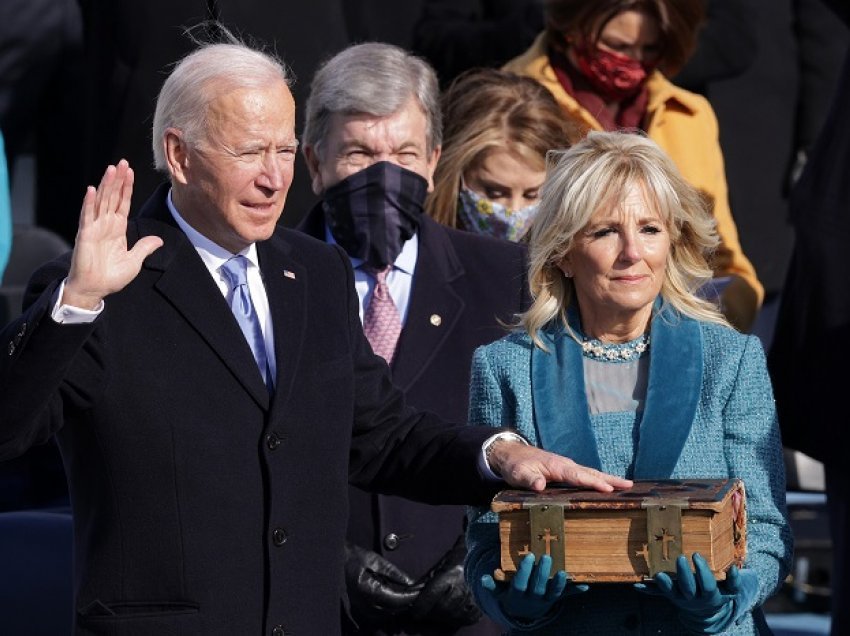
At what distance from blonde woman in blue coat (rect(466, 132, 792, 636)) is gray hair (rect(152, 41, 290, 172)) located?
0.74 metres

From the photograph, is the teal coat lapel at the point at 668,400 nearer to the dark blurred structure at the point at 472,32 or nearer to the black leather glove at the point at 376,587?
the black leather glove at the point at 376,587

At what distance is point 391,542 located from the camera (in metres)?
4.41

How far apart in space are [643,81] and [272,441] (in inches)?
101

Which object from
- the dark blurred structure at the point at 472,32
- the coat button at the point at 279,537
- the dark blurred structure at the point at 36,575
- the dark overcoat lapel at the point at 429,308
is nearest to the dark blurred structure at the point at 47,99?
the dark blurred structure at the point at 472,32

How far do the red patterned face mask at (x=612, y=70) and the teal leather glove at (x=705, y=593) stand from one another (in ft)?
7.63

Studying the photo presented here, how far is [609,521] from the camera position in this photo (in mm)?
3434

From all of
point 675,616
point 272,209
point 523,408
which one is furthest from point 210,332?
point 675,616

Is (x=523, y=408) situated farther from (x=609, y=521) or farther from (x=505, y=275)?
(x=505, y=275)

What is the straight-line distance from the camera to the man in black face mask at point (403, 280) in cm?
437

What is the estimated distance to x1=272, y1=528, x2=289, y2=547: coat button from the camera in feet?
11.3

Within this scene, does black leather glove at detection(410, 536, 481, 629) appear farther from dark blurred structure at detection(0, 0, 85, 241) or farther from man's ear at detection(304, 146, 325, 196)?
dark blurred structure at detection(0, 0, 85, 241)

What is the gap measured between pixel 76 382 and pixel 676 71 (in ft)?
9.53

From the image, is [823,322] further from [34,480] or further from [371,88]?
[34,480]

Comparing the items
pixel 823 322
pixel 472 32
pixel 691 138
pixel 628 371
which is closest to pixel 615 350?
pixel 628 371
